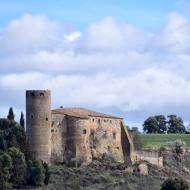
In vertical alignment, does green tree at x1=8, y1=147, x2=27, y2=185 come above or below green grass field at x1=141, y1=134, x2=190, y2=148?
below

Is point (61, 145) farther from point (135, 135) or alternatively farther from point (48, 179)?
point (135, 135)

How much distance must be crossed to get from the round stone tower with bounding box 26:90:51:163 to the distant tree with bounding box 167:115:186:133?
42056 millimetres

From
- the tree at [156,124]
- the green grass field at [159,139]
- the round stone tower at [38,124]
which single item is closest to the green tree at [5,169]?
the round stone tower at [38,124]

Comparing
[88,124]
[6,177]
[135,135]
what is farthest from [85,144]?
[135,135]

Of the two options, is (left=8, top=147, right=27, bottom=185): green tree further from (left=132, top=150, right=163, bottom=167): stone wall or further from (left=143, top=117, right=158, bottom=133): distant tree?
(left=143, top=117, right=158, bottom=133): distant tree

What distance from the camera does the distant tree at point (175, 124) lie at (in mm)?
140375

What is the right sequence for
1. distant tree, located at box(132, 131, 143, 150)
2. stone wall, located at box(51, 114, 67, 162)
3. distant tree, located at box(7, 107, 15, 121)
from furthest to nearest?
distant tree, located at box(132, 131, 143, 150) < distant tree, located at box(7, 107, 15, 121) < stone wall, located at box(51, 114, 67, 162)

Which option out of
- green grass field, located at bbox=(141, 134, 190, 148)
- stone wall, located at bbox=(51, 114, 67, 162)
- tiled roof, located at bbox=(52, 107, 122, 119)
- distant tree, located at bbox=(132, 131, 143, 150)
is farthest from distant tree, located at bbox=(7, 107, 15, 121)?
green grass field, located at bbox=(141, 134, 190, 148)

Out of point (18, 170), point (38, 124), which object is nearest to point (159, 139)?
point (38, 124)

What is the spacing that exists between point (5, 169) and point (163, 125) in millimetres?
47701

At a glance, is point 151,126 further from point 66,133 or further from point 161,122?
point 66,133

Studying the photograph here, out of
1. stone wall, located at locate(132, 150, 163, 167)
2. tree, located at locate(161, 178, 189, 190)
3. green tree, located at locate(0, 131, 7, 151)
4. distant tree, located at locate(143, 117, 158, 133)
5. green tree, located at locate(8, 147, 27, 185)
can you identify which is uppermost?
distant tree, located at locate(143, 117, 158, 133)

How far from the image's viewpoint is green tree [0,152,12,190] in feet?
304

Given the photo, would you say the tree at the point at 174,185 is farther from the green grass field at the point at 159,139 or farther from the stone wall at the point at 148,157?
the green grass field at the point at 159,139
